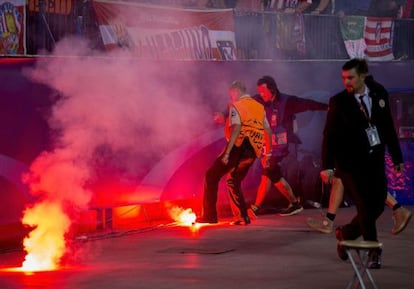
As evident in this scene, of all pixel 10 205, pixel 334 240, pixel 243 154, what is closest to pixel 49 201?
pixel 10 205

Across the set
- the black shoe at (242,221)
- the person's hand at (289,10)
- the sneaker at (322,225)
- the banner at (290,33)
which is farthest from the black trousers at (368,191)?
the person's hand at (289,10)

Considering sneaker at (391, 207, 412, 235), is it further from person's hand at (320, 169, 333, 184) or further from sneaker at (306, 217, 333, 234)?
sneaker at (306, 217, 333, 234)

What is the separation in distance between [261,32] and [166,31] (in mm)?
2324

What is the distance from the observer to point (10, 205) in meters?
14.1

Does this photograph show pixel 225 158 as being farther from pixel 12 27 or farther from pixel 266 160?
pixel 12 27

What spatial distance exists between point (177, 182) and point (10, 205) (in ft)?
11.8

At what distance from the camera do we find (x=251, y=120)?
15.1 meters

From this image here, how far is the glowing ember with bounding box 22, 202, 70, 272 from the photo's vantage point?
11.5 m

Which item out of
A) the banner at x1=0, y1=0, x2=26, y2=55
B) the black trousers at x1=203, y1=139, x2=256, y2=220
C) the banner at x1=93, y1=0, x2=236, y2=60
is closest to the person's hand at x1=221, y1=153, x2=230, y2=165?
the black trousers at x1=203, y1=139, x2=256, y2=220

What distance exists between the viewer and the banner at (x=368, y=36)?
19609 millimetres

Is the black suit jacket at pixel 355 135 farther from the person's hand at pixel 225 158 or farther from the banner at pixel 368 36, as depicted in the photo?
the banner at pixel 368 36

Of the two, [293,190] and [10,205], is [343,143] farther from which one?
[293,190]

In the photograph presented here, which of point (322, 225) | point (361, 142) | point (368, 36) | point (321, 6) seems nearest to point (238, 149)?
point (322, 225)

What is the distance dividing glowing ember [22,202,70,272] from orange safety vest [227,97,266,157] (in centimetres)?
289
